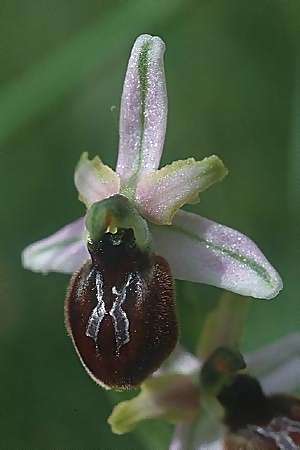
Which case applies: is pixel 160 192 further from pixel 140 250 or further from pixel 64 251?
pixel 64 251

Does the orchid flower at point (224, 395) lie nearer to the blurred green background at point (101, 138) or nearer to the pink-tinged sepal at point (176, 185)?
the pink-tinged sepal at point (176, 185)

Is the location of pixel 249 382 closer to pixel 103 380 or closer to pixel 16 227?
pixel 103 380

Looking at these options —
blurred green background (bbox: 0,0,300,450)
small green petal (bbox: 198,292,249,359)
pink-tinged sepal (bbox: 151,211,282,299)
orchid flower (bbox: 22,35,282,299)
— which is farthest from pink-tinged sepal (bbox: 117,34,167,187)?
blurred green background (bbox: 0,0,300,450)

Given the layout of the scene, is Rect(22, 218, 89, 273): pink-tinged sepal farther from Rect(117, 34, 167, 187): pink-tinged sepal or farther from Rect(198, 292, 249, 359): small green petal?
Rect(198, 292, 249, 359): small green petal

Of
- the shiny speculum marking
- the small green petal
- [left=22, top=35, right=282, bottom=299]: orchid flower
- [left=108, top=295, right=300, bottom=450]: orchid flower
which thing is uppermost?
[left=22, top=35, right=282, bottom=299]: orchid flower

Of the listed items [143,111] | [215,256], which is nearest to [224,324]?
[215,256]

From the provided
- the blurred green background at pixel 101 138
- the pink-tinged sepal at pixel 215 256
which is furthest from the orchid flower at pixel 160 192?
the blurred green background at pixel 101 138

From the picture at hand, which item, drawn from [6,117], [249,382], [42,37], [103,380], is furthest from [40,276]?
[103,380]
